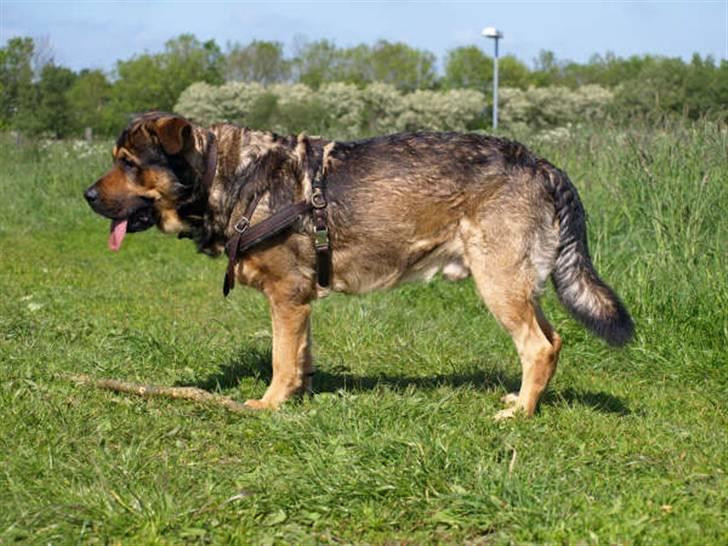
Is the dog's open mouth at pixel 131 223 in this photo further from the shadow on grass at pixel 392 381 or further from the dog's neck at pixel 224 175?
the shadow on grass at pixel 392 381

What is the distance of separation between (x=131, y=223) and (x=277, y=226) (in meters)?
0.93

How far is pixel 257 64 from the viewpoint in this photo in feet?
281

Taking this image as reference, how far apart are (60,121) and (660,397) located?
3651 cm

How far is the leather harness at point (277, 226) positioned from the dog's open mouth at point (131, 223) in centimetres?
41

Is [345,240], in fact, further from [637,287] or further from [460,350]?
[637,287]

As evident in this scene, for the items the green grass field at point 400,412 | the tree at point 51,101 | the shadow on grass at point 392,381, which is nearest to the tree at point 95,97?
the tree at point 51,101

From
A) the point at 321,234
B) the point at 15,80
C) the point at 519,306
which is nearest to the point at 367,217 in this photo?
the point at 321,234

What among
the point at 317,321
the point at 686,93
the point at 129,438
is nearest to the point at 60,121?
the point at 686,93

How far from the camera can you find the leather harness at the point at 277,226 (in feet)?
19.1

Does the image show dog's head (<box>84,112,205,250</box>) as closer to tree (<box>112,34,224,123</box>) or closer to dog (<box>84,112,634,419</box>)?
dog (<box>84,112,634,419</box>)

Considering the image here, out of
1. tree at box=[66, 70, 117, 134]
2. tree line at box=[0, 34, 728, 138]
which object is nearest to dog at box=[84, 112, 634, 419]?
tree line at box=[0, 34, 728, 138]

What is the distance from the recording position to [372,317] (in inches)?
331

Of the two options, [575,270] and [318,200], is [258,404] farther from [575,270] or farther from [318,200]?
[575,270]

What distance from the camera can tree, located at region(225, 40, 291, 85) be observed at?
279ft
